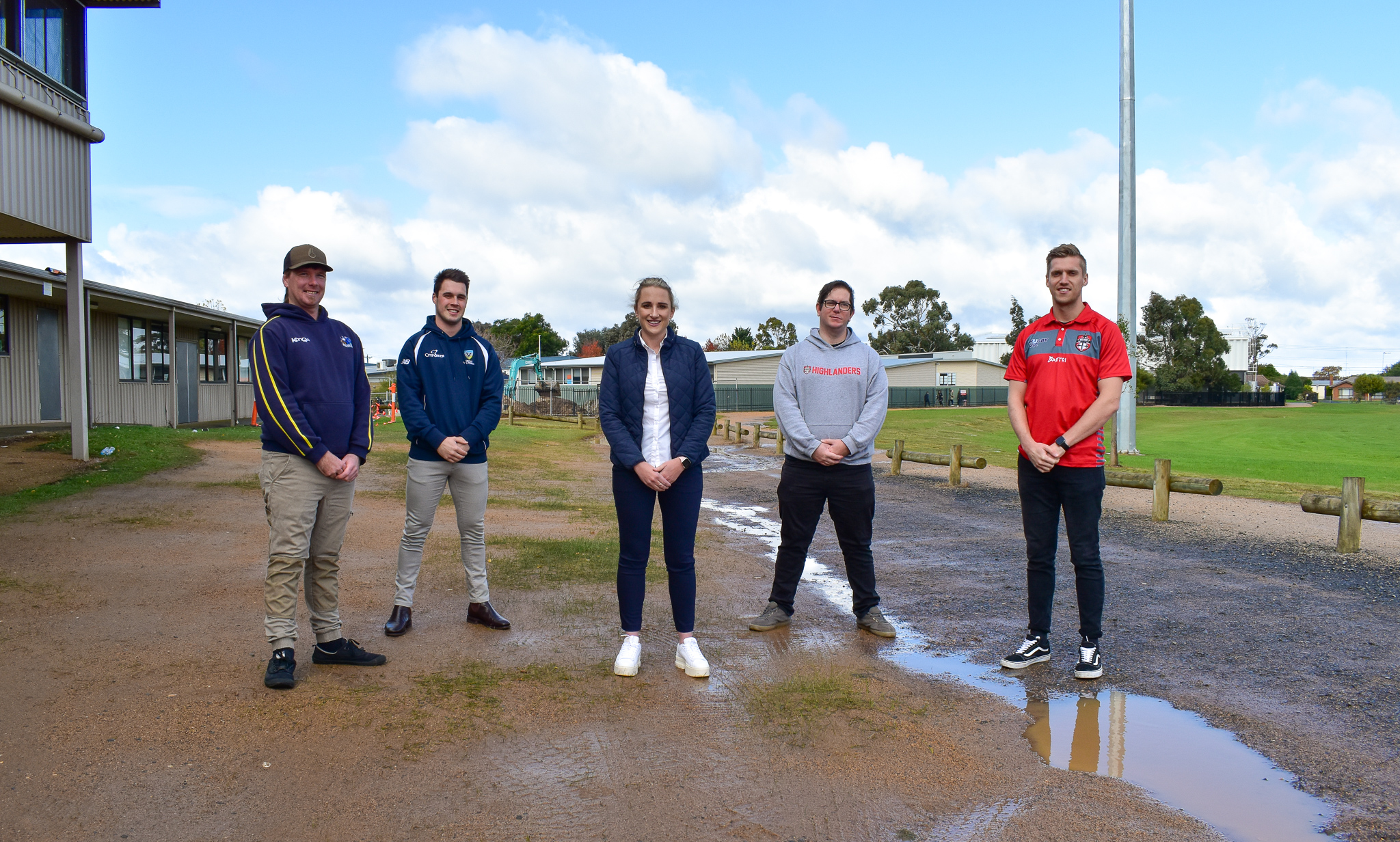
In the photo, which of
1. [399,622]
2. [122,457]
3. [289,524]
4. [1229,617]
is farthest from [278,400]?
[122,457]

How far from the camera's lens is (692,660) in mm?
4598

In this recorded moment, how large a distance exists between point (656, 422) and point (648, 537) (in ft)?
1.95

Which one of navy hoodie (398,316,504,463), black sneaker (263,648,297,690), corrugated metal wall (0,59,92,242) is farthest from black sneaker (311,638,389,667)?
corrugated metal wall (0,59,92,242)

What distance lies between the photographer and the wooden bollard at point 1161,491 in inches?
420

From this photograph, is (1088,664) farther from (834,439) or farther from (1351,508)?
(1351,508)

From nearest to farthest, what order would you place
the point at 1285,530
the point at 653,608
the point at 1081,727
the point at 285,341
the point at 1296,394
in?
1. the point at 1081,727
2. the point at 285,341
3. the point at 653,608
4. the point at 1285,530
5. the point at 1296,394

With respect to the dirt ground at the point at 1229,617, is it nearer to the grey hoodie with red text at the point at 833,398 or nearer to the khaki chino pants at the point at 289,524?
the grey hoodie with red text at the point at 833,398

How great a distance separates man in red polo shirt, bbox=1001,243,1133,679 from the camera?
463 centimetres

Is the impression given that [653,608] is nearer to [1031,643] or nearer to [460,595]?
[460,595]

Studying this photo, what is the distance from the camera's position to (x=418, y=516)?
5246 mm

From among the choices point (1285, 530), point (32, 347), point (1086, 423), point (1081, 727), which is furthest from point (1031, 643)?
point (32, 347)

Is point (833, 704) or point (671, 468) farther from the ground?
point (671, 468)

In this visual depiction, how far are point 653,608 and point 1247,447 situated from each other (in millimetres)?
28525

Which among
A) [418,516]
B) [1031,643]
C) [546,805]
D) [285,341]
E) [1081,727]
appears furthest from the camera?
[418,516]
